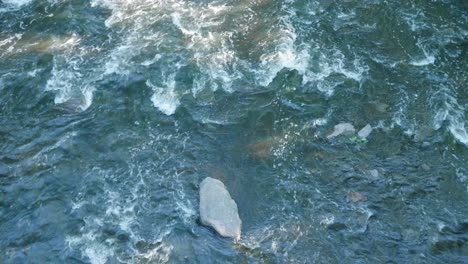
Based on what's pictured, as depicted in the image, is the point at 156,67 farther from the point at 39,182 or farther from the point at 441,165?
the point at 441,165

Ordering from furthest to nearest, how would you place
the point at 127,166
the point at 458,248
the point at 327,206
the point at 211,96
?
the point at 211,96
the point at 127,166
the point at 327,206
the point at 458,248

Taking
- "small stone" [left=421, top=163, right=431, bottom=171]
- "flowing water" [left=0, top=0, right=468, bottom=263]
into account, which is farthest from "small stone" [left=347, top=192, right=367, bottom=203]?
"small stone" [left=421, top=163, right=431, bottom=171]

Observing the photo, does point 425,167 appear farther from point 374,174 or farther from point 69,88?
point 69,88

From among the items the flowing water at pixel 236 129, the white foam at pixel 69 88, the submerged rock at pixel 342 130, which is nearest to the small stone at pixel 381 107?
the flowing water at pixel 236 129

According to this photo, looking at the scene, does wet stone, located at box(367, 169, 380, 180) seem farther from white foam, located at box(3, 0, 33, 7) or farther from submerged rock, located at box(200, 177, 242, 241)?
white foam, located at box(3, 0, 33, 7)

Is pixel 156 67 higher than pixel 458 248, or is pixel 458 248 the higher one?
pixel 156 67

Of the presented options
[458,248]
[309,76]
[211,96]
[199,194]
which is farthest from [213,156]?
[458,248]
